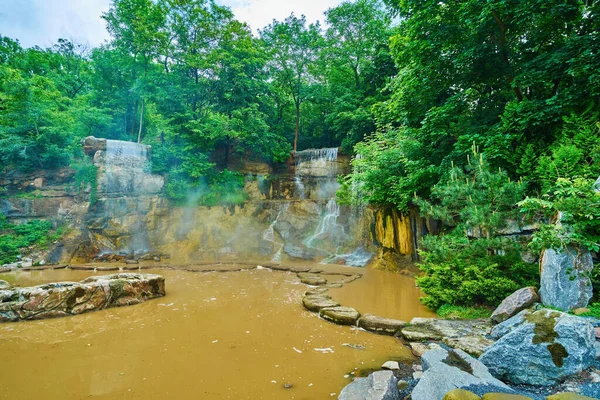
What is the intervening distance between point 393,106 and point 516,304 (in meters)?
6.92

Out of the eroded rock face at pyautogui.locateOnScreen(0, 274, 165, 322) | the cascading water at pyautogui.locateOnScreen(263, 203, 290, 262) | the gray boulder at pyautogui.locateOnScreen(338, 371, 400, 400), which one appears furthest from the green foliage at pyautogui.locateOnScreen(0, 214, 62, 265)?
the gray boulder at pyautogui.locateOnScreen(338, 371, 400, 400)

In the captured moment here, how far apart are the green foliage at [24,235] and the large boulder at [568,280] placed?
17783 millimetres

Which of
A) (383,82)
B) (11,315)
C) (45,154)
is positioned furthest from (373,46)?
(11,315)

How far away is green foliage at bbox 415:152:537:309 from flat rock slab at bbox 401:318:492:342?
0.82m

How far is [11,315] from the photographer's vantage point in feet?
18.2

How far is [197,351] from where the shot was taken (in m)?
4.14

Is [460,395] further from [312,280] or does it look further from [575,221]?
[312,280]

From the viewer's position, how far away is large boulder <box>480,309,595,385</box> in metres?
2.83

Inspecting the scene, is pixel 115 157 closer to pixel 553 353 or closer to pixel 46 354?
pixel 46 354

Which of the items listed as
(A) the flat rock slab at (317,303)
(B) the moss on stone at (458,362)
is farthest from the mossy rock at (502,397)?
(A) the flat rock slab at (317,303)

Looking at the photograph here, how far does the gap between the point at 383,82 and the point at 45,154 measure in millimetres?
20776

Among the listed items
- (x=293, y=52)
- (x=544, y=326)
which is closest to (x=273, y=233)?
(x=544, y=326)

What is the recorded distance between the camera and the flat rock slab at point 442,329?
14.1 ft

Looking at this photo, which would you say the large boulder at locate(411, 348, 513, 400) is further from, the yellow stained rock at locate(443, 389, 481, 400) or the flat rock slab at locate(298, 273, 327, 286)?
the flat rock slab at locate(298, 273, 327, 286)
